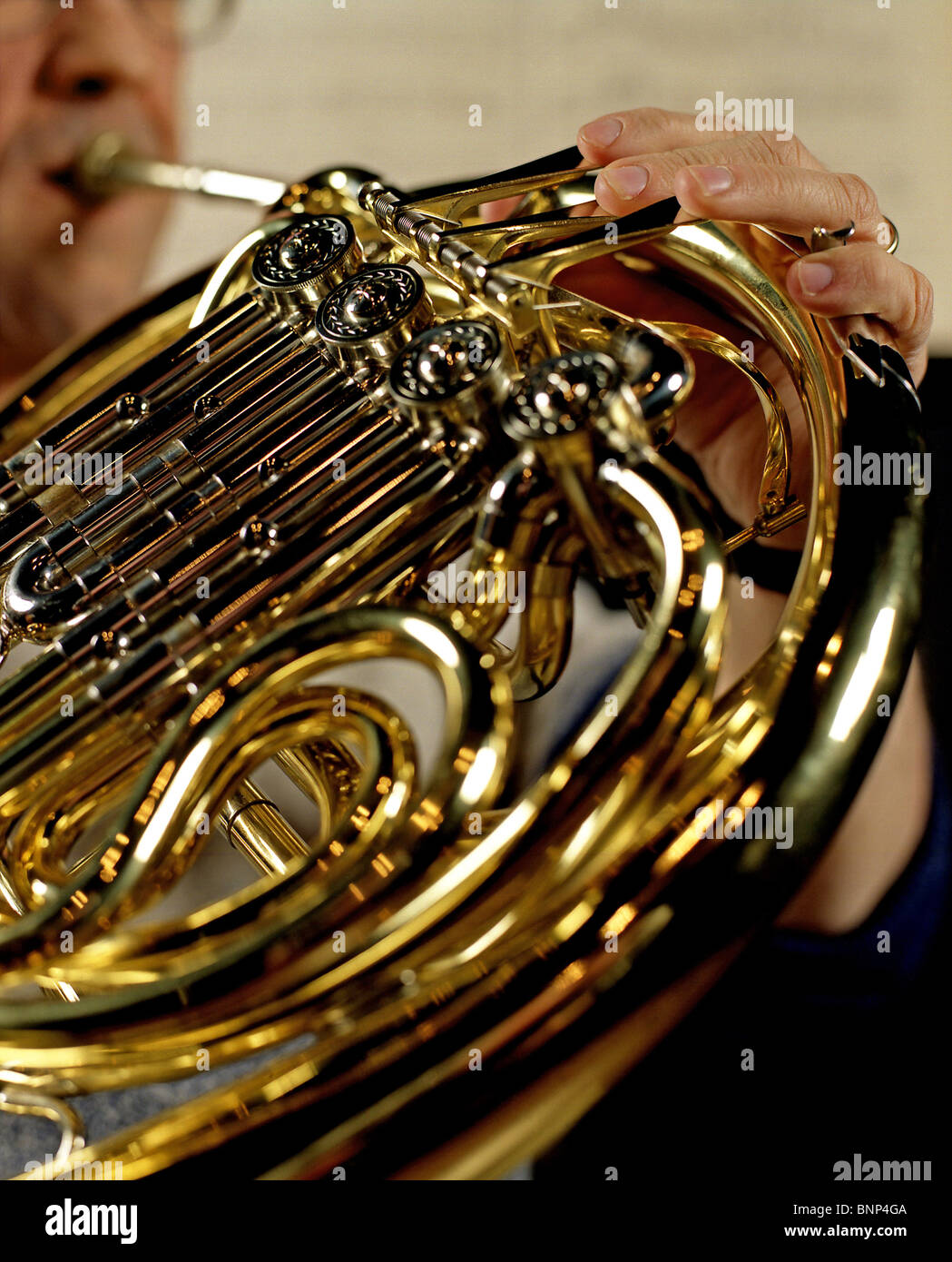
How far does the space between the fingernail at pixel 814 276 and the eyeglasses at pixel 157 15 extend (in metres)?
0.80

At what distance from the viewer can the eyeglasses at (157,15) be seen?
91cm

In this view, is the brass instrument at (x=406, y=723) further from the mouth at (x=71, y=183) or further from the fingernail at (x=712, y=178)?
the mouth at (x=71, y=183)

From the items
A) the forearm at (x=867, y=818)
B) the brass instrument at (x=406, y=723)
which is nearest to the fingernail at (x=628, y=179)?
the brass instrument at (x=406, y=723)

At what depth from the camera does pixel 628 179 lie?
1.62 feet

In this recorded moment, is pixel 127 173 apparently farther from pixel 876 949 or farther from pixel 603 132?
pixel 876 949

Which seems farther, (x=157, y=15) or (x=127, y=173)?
(x=157, y=15)

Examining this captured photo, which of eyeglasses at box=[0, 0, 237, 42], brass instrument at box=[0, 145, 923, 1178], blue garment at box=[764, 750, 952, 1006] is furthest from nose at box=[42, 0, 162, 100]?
blue garment at box=[764, 750, 952, 1006]

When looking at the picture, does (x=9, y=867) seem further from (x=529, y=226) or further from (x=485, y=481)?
(x=529, y=226)

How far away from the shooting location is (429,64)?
48.2 inches

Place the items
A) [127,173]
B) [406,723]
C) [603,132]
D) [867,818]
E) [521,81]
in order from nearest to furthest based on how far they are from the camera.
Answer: [406,723] → [603,132] → [867,818] → [127,173] → [521,81]

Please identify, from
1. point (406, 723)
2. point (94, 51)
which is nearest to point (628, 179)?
point (406, 723)

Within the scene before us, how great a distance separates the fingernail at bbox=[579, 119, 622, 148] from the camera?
54 centimetres

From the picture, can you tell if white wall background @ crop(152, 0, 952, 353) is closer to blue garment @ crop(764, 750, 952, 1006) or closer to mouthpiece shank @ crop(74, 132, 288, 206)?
mouthpiece shank @ crop(74, 132, 288, 206)

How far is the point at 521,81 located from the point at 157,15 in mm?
416
